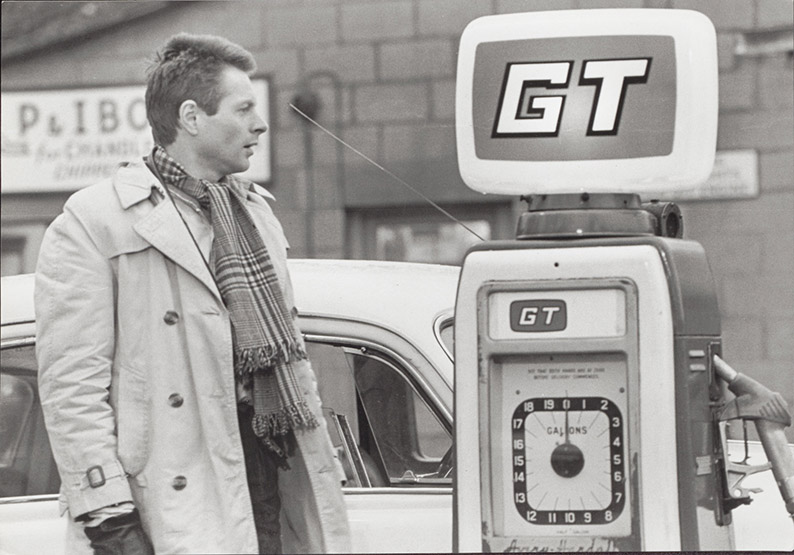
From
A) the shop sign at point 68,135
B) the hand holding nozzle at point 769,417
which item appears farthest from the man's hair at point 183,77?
the hand holding nozzle at point 769,417

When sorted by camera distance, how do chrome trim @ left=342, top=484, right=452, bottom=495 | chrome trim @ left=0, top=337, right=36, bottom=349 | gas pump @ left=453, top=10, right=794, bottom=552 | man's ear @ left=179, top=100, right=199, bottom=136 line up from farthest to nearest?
1. chrome trim @ left=0, top=337, right=36, bottom=349
2. chrome trim @ left=342, top=484, right=452, bottom=495
3. man's ear @ left=179, top=100, right=199, bottom=136
4. gas pump @ left=453, top=10, right=794, bottom=552

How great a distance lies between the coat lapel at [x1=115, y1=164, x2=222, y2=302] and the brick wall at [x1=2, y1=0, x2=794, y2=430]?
0.34m

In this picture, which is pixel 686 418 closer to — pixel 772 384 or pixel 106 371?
pixel 772 384

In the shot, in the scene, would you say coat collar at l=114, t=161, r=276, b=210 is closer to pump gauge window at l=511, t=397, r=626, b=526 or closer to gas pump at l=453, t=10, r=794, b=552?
gas pump at l=453, t=10, r=794, b=552

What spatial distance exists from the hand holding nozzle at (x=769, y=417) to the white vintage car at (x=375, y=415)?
136mm

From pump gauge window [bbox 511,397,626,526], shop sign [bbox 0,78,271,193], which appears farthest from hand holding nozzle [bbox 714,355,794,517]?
shop sign [bbox 0,78,271,193]

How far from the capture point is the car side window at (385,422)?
2951 mm

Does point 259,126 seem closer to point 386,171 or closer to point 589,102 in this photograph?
point 386,171

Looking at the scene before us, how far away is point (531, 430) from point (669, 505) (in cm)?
31

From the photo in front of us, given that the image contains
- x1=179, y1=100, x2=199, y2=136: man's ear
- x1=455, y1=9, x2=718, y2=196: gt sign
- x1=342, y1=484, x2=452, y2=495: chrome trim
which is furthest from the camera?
x1=342, y1=484, x2=452, y2=495: chrome trim

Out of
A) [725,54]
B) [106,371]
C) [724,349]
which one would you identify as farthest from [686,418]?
[106,371]

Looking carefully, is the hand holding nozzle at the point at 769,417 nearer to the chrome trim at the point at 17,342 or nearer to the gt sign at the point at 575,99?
the gt sign at the point at 575,99

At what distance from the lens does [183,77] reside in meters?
2.87

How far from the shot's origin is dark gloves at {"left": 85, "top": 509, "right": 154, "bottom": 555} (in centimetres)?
265
